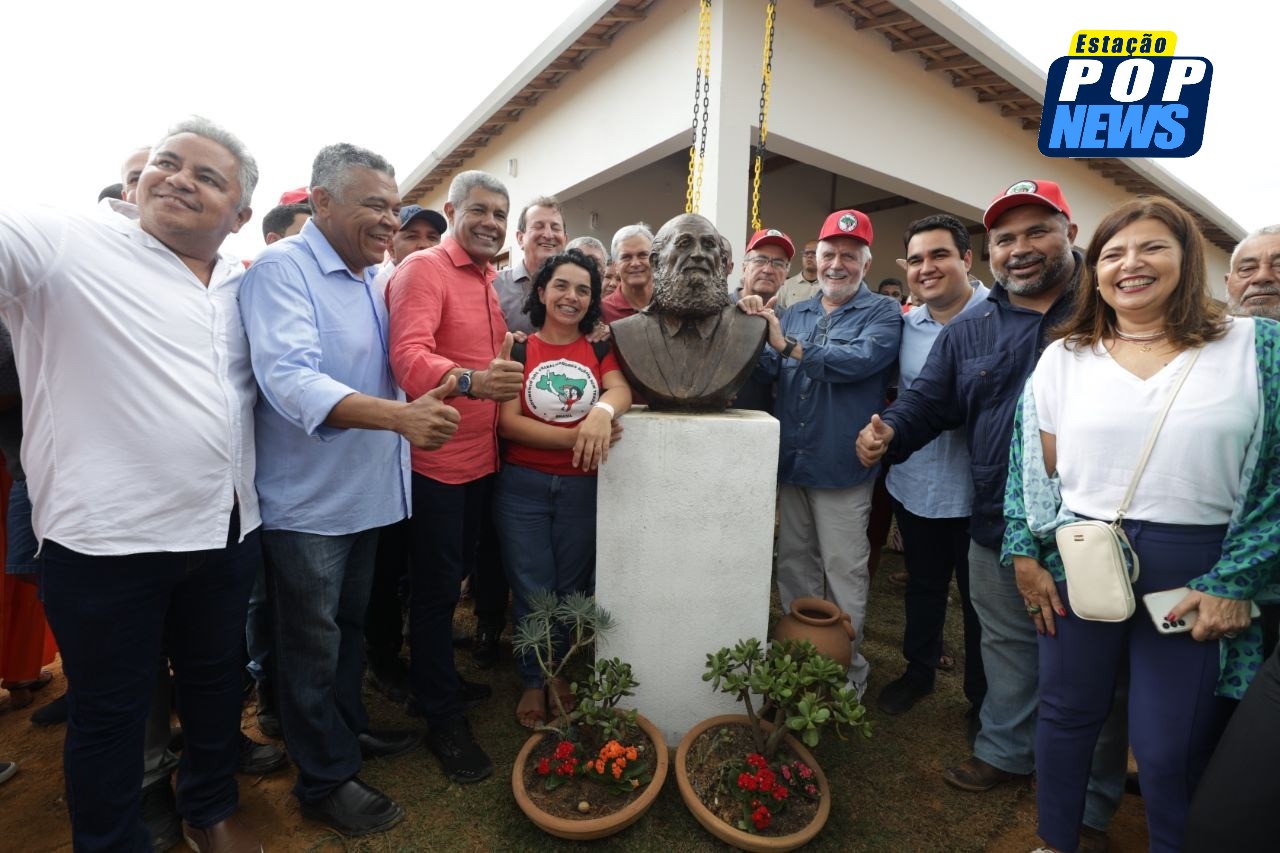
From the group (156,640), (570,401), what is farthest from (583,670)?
(156,640)

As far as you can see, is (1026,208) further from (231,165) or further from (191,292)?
(191,292)

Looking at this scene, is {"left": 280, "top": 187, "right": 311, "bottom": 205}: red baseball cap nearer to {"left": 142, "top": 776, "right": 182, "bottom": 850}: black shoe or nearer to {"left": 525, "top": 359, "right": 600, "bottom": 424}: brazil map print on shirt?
{"left": 525, "top": 359, "right": 600, "bottom": 424}: brazil map print on shirt

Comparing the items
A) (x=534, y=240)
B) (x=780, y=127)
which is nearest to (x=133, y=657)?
(x=534, y=240)

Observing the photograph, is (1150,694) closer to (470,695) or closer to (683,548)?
(683,548)

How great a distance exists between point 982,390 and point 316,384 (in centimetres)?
239

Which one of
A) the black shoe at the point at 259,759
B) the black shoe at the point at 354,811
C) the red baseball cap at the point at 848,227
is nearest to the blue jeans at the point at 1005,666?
the red baseball cap at the point at 848,227

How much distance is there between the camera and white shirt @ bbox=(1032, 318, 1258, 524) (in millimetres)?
1565

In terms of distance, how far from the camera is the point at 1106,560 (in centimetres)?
161

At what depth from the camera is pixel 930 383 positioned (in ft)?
8.26

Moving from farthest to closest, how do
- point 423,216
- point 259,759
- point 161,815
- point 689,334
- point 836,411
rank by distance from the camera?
point 423,216, point 836,411, point 689,334, point 259,759, point 161,815

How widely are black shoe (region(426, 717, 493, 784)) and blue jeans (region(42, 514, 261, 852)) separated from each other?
78 centimetres

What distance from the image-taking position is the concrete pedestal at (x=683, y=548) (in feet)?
7.57

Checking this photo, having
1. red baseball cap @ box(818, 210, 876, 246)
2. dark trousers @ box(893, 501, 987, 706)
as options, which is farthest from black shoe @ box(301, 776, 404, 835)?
red baseball cap @ box(818, 210, 876, 246)

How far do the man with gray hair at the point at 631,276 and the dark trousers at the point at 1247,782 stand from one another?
2.61 metres
